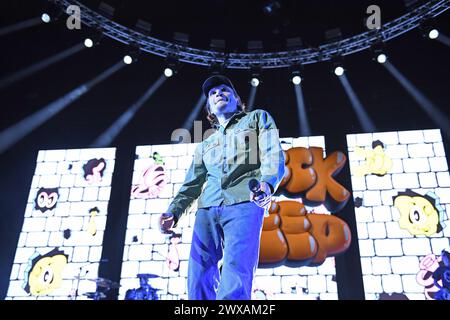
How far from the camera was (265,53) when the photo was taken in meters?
7.20

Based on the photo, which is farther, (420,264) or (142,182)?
(142,182)

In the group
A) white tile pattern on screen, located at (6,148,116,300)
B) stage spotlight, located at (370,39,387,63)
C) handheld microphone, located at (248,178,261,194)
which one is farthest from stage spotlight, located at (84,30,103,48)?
handheld microphone, located at (248,178,261,194)

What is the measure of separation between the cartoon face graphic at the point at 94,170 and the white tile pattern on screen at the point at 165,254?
2.20ft

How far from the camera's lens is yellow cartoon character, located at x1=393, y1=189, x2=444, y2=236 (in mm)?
6613

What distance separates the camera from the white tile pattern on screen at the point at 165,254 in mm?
6625

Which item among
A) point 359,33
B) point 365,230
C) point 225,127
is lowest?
point 225,127

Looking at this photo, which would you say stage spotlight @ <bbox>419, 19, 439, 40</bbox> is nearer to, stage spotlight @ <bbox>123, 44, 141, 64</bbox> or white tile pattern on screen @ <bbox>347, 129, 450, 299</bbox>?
white tile pattern on screen @ <bbox>347, 129, 450, 299</bbox>

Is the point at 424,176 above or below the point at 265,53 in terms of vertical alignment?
below

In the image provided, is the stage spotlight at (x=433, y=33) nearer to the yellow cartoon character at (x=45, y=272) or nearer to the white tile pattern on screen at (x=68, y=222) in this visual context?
the white tile pattern on screen at (x=68, y=222)

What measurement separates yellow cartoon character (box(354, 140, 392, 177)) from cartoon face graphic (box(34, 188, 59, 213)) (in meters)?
5.56

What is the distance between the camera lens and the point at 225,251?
172 cm
